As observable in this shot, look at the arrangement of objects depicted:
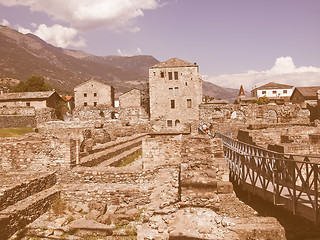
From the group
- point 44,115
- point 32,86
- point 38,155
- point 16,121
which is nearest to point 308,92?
point 44,115

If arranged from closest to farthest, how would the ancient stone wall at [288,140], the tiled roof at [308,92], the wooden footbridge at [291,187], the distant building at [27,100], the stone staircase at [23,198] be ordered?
the wooden footbridge at [291,187], the stone staircase at [23,198], the ancient stone wall at [288,140], the distant building at [27,100], the tiled roof at [308,92]

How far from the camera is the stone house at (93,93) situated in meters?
53.0

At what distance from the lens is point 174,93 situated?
135 ft

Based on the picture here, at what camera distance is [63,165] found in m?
11.0

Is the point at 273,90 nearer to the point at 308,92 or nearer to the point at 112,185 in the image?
the point at 308,92

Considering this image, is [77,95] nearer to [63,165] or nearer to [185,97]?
[185,97]

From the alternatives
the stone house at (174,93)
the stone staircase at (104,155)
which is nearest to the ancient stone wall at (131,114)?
the stone house at (174,93)

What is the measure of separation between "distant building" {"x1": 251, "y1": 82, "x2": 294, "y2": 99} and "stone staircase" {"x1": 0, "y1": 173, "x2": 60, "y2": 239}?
4270 inches

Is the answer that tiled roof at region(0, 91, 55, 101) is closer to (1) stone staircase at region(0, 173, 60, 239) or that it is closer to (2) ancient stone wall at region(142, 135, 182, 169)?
(1) stone staircase at region(0, 173, 60, 239)

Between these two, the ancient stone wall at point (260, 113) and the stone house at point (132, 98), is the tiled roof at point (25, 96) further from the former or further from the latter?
the ancient stone wall at point (260, 113)

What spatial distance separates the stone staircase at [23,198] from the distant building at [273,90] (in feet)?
356

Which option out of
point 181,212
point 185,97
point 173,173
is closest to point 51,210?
point 173,173

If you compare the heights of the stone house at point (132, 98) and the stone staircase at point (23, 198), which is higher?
the stone house at point (132, 98)

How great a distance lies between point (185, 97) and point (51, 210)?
3331 centimetres
